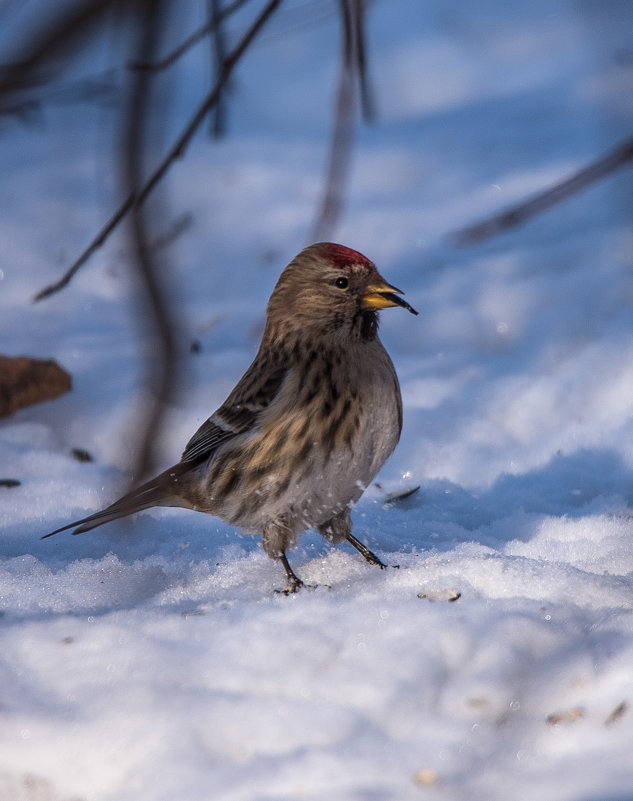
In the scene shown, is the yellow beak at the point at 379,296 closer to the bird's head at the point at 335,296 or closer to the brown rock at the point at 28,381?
the bird's head at the point at 335,296

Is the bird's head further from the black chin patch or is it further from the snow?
the snow

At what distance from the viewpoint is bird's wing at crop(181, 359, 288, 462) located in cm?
311

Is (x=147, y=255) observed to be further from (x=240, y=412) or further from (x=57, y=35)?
(x=240, y=412)

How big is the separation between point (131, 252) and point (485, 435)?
3.00 meters

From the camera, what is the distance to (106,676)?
227 centimetres

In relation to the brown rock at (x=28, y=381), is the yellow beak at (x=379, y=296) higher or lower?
higher

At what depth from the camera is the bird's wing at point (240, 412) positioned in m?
3.11

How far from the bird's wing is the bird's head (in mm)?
181

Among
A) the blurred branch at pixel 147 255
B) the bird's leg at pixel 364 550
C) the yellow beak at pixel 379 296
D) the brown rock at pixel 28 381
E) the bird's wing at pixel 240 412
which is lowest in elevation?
the brown rock at pixel 28 381

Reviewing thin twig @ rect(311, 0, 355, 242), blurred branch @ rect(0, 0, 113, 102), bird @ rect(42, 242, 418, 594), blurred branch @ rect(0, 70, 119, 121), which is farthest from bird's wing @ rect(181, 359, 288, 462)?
blurred branch @ rect(0, 0, 113, 102)

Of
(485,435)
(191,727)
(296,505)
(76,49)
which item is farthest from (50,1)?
(485,435)

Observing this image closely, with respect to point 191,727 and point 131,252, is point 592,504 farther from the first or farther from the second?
point 131,252

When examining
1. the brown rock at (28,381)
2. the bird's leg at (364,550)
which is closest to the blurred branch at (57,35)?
the bird's leg at (364,550)

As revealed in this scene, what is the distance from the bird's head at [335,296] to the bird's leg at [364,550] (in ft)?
2.12
